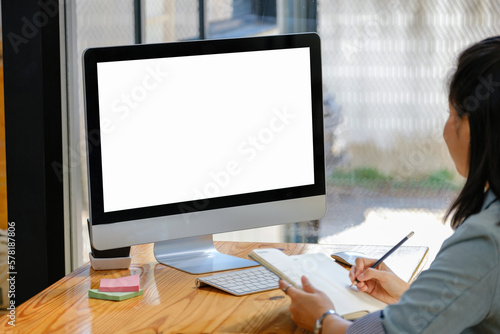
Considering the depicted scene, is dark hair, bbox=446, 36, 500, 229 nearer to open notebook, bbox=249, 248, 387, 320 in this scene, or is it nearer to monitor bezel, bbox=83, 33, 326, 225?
open notebook, bbox=249, 248, 387, 320

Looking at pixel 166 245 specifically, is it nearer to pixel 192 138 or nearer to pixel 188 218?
pixel 188 218

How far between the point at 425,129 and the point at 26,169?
130cm

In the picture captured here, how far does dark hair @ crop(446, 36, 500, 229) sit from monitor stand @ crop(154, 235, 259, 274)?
623mm

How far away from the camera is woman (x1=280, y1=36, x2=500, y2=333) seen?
0.86 m

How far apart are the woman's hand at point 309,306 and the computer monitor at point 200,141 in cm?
36

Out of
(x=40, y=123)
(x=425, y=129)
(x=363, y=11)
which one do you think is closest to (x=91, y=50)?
(x=40, y=123)

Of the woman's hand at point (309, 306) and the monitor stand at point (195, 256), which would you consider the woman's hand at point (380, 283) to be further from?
the monitor stand at point (195, 256)

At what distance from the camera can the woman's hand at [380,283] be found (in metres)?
1.19

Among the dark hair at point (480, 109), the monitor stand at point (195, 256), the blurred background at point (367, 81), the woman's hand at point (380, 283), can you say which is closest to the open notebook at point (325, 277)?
the woman's hand at point (380, 283)

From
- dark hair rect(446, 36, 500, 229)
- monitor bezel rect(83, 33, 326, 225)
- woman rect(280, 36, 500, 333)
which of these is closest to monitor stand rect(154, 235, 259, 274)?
monitor bezel rect(83, 33, 326, 225)

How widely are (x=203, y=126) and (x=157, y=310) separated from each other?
43cm

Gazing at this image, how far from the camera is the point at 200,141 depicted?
1362 millimetres

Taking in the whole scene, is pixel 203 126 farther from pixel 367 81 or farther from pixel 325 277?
pixel 367 81

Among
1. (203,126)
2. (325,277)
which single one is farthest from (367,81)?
(325,277)
